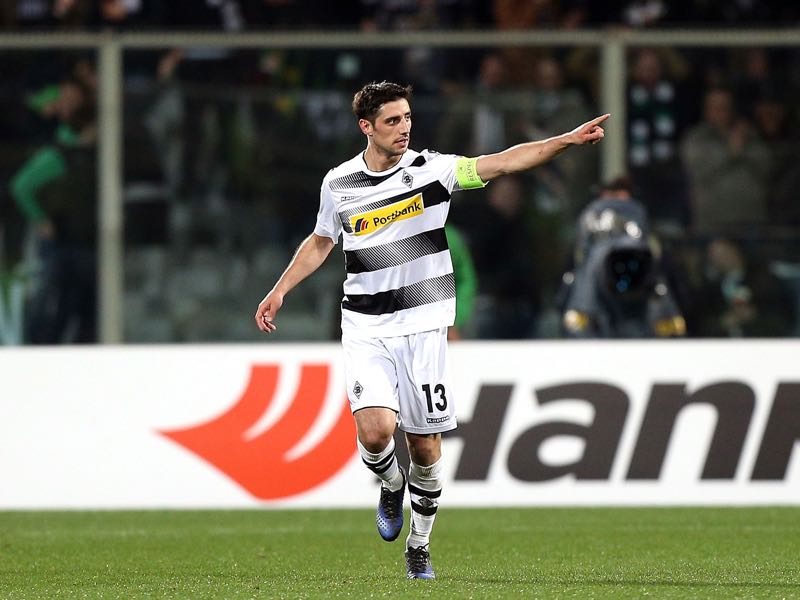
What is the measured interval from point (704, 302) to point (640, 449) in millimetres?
3279

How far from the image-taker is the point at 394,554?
8.45 metres

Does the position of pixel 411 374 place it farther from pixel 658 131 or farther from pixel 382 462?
pixel 658 131

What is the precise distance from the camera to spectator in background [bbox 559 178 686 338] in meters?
12.4

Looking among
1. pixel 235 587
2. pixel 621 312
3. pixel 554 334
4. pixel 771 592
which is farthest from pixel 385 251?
pixel 554 334

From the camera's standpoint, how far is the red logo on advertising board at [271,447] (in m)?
11.1

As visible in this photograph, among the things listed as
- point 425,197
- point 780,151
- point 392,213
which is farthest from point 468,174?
point 780,151

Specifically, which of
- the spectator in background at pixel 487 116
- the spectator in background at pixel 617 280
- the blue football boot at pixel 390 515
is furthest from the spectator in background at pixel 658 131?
the blue football boot at pixel 390 515

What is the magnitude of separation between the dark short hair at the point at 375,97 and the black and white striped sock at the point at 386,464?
4.40 ft

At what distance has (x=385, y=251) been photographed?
23.6 ft

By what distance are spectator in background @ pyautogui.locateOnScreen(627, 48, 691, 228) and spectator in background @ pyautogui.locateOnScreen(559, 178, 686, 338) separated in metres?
1.66

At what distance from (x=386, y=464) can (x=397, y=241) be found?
926 mm

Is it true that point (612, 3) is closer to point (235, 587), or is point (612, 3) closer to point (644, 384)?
point (644, 384)

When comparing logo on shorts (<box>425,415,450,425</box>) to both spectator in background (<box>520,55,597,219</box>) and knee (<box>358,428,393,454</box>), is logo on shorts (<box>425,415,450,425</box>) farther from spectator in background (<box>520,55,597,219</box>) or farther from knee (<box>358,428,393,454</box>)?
spectator in background (<box>520,55,597,219</box>)

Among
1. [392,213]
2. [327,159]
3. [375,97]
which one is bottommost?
[327,159]
